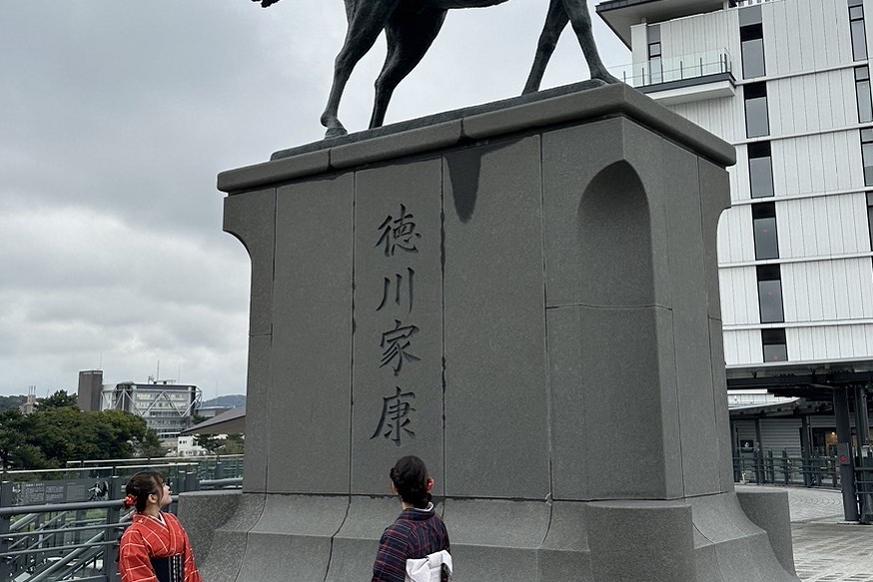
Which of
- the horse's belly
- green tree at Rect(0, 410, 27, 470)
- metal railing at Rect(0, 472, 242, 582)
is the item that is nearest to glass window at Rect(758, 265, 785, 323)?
metal railing at Rect(0, 472, 242, 582)

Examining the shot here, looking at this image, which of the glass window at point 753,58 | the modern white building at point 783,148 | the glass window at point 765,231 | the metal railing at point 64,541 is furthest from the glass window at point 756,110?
the metal railing at point 64,541

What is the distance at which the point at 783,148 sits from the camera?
161 ft

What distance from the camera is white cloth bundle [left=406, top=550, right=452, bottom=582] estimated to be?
4281mm

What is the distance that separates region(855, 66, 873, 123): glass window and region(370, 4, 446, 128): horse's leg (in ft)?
145

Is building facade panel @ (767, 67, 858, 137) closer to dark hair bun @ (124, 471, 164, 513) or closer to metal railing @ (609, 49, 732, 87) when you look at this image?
metal railing @ (609, 49, 732, 87)

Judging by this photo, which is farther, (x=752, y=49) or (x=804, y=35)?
(x=752, y=49)

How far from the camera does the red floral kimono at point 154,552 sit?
475 cm

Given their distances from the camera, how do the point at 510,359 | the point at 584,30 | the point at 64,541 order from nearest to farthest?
the point at 510,359 → the point at 584,30 → the point at 64,541

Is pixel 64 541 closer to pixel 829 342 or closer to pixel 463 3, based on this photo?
pixel 463 3

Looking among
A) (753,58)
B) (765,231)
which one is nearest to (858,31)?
(753,58)

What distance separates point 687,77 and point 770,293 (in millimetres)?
12534

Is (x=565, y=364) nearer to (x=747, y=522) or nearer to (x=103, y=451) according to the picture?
(x=747, y=522)

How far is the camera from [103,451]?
62406 mm

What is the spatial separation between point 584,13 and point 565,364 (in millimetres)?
2989
